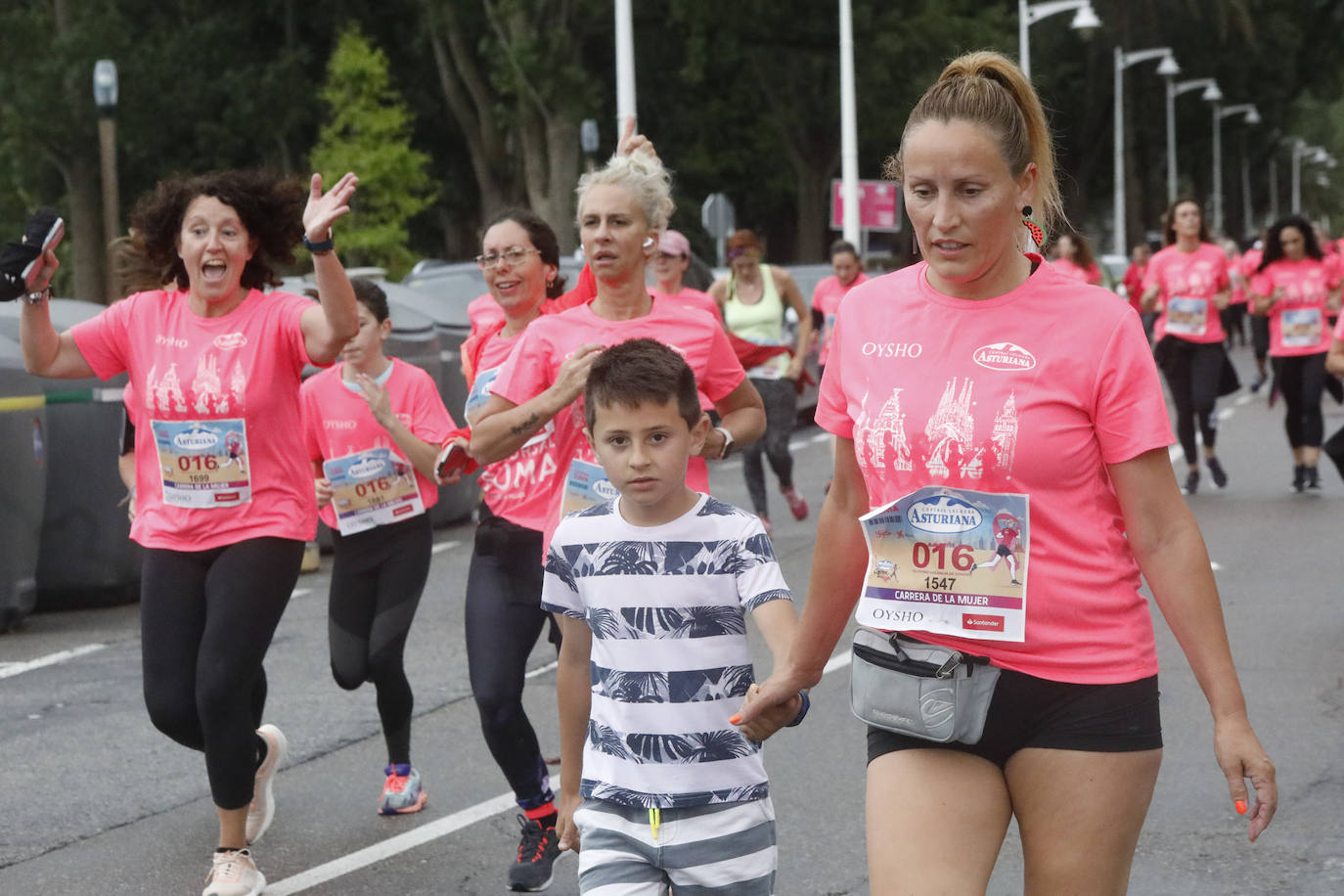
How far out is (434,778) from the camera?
21.7 ft

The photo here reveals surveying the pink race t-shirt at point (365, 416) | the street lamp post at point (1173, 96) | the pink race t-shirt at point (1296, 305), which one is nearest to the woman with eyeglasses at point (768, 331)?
the pink race t-shirt at point (1296, 305)

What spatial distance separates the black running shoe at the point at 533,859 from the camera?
518 centimetres

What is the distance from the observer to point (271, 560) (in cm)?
518

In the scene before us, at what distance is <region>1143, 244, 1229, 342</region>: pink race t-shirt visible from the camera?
44.9 ft

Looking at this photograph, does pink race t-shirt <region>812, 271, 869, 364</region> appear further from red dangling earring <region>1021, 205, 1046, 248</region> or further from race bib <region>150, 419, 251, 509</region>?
red dangling earring <region>1021, 205, 1046, 248</region>

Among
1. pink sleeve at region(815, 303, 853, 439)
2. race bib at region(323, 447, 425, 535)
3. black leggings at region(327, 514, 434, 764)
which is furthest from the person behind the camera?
race bib at region(323, 447, 425, 535)

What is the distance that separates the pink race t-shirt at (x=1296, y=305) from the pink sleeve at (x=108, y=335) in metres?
10.3

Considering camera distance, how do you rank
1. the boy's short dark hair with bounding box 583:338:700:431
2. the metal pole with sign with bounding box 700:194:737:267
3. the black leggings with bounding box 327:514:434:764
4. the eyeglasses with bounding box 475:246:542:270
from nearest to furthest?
the boy's short dark hair with bounding box 583:338:700:431
the eyeglasses with bounding box 475:246:542:270
the black leggings with bounding box 327:514:434:764
the metal pole with sign with bounding box 700:194:737:267

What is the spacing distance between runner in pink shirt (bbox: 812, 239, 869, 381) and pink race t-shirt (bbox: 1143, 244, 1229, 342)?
2414 mm

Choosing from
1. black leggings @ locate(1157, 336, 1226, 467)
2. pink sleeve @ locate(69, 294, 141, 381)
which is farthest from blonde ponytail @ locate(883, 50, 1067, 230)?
black leggings @ locate(1157, 336, 1226, 467)

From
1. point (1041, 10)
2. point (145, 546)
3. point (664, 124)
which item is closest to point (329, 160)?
point (664, 124)

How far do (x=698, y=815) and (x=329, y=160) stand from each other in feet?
111

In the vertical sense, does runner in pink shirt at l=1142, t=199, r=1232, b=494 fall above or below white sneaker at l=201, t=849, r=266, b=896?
above

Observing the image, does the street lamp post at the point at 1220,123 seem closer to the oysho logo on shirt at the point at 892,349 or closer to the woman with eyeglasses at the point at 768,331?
the woman with eyeglasses at the point at 768,331
